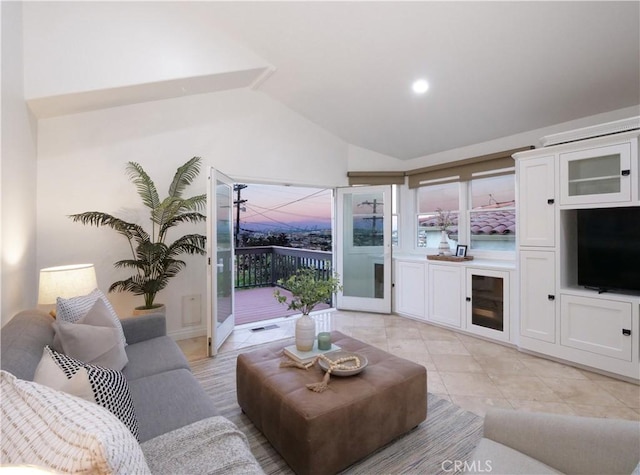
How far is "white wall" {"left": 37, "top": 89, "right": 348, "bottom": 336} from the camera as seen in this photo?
2.93m

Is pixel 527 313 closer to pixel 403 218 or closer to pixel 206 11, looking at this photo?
pixel 403 218

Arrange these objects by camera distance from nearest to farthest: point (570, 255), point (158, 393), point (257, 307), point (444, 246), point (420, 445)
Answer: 1. point (158, 393)
2. point (420, 445)
3. point (570, 255)
4. point (444, 246)
5. point (257, 307)

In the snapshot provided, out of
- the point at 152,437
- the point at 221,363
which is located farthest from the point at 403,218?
the point at 152,437

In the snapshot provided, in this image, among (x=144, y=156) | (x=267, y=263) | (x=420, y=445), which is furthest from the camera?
(x=267, y=263)

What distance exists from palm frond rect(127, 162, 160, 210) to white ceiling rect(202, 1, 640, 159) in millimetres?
1660

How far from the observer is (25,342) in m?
1.40

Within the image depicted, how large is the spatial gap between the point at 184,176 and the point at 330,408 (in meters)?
2.94

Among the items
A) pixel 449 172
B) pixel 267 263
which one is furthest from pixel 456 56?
pixel 267 263

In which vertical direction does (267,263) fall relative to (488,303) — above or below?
above

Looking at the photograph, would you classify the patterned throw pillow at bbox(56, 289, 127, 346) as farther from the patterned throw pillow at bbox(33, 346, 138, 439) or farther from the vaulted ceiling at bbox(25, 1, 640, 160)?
the vaulted ceiling at bbox(25, 1, 640, 160)

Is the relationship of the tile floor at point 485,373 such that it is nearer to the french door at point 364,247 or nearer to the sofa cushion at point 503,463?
the french door at point 364,247

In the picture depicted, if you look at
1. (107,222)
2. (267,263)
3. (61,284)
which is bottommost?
(267,263)

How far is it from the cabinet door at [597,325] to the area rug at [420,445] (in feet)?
4.77

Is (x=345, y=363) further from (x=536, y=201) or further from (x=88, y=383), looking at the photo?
(x=536, y=201)
